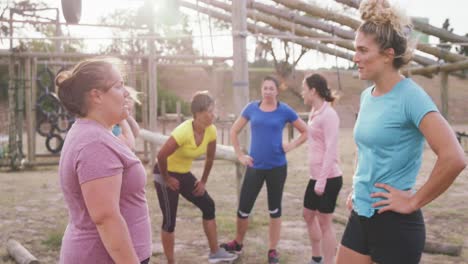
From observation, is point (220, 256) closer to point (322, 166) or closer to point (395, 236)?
point (322, 166)

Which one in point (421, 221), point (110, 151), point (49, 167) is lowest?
point (49, 167)

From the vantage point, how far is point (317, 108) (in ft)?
15.4

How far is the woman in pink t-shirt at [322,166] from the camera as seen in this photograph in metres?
4.51

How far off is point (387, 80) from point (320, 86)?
7.19ft

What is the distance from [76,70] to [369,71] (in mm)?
1233

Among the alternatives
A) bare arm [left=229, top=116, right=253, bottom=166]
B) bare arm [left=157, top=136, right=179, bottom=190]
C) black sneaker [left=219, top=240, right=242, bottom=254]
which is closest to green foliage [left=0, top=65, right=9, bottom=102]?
bare arm [left=229, top=116, right=253, bottom=166]

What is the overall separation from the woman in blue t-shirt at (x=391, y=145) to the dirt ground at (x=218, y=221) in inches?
107

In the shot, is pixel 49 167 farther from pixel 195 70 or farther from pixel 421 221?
pixel 195 70

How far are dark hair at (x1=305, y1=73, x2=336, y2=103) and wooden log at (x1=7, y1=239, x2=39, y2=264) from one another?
267cm

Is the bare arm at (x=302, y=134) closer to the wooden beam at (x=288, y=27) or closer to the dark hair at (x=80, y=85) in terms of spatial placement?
the wooden beam at (x=288, y=27)

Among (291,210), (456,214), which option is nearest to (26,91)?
(291,210)

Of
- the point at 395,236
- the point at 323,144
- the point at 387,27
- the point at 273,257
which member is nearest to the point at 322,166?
the point at 323,144

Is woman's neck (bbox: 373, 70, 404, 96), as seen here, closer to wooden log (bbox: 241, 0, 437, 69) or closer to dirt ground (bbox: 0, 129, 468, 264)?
dirt ground (bbox: 0, 129, 468, 264)

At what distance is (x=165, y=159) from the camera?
4516mm
